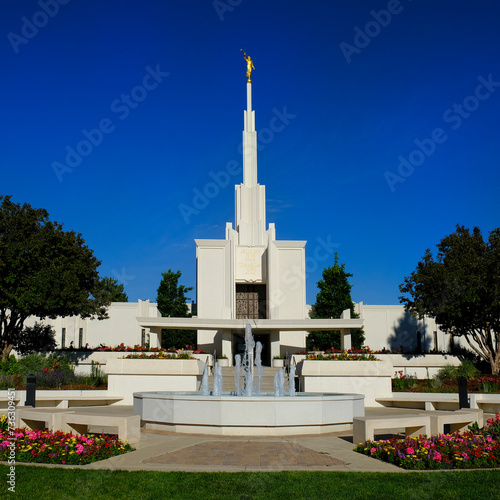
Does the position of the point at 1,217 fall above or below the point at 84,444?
above

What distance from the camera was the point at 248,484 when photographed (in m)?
7.71

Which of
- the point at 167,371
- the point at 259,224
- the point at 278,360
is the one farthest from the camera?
the point at 259,224

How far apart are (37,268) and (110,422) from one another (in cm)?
1756

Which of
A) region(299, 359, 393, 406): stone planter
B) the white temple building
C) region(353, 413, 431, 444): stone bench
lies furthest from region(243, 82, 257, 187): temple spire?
region(353, 413, 431, 444): stone bench

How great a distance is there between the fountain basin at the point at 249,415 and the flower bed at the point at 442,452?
8.80ft

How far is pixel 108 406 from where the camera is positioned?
19.5m

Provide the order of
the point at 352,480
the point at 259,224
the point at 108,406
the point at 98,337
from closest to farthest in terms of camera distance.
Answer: the point at 352,480
the point at 108,406
the point at 259,224
the point at 98,337

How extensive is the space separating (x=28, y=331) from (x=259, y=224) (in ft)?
55.0

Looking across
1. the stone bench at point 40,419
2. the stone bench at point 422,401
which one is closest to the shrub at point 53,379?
the stone bench at point 40,419

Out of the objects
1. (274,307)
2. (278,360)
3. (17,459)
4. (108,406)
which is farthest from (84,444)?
(274,307)

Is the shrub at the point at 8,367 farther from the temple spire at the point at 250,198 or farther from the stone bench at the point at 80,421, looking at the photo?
the temple spire at the point at 250,198

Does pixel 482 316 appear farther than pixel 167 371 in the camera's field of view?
Yes

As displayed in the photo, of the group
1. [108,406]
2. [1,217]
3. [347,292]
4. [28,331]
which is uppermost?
[1,217]

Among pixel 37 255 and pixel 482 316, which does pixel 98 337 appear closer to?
pixel 37 255
